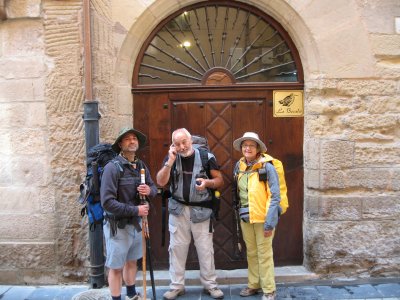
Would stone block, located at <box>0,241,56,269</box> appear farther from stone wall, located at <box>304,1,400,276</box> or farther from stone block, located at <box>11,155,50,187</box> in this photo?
stone wall, located at <box>304,1,400,276</box>

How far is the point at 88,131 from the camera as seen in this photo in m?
4.63

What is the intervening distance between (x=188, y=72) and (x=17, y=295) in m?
2.97

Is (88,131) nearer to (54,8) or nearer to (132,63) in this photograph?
(132,63)

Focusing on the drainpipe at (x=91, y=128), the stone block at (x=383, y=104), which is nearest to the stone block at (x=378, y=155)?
the stone block at (x=383, y=104)

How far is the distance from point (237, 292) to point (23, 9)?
3.68 meters

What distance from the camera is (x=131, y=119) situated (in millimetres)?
5008

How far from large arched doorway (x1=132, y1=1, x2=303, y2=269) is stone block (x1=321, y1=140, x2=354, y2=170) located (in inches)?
12.1

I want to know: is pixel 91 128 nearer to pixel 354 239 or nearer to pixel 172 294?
pixel 172 294

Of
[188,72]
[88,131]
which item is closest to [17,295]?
[88,131]

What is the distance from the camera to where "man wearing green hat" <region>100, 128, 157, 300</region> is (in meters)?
3.87

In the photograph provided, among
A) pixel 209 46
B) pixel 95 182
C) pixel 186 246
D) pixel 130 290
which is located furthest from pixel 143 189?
pixel 209 46

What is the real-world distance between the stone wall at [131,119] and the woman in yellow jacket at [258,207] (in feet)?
2.70

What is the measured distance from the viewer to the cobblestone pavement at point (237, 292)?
4559 mm

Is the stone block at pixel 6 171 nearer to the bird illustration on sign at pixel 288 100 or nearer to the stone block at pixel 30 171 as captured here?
the stone block at pixel 30 171
